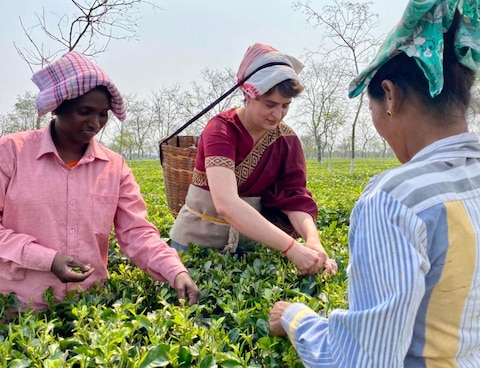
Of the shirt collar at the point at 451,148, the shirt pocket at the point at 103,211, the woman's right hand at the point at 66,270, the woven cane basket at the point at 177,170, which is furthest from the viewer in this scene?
the woven cane basket at the point at 177,170

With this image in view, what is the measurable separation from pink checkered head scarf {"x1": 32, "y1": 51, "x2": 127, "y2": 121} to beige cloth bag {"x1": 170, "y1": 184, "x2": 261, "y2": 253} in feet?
2.48

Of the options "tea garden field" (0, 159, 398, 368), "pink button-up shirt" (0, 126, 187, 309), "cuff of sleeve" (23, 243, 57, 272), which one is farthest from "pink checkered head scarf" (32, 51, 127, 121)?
"tea garden field" (0, 159, 398, 368)

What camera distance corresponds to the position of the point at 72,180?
1792mm

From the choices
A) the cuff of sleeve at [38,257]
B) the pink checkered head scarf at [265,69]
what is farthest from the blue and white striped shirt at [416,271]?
the pink checkered head scarf at [265,69]

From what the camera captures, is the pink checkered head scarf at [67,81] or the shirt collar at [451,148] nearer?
the shirt collar at [451,148]

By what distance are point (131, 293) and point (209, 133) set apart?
844mm

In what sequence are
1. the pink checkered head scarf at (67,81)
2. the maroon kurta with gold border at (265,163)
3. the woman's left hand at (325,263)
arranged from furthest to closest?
the maroon kurta with gold border at (265,163) → the woman's left hand at (325,263) → the pink checkered head scarf at (67,81)

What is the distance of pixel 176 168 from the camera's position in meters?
2.69

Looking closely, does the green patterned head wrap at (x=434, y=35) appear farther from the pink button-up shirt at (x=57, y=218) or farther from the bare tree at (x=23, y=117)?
the bare tree at (x=23, y=117)

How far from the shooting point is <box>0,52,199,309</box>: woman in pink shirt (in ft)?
5.46

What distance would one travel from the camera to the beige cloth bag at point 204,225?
2.35 meters

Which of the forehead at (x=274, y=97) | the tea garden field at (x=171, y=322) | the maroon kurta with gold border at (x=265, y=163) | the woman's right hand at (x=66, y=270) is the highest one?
the forehead at (x=274, y=97)

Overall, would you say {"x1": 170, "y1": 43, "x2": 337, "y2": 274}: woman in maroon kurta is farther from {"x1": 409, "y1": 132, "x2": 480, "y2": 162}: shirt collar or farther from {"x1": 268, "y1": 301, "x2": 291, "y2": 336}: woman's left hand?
{"x1": 409, "y1": 132, "x2": 480, "y2": 162}: shirt collar

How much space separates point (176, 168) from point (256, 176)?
0.59 m
